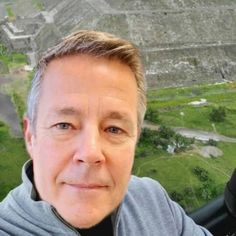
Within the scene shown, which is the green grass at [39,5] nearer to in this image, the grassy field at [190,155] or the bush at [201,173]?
the grassy field at [190,155]

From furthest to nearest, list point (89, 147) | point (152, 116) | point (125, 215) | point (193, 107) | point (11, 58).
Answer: point (11, 58)
point (193, 107)
point (152, 116)
point (125, 215)
point (89, 147)

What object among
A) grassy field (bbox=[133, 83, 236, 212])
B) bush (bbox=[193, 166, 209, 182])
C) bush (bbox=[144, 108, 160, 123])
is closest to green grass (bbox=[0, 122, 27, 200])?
grassy field (bbox=[133, 83, 236, 212])

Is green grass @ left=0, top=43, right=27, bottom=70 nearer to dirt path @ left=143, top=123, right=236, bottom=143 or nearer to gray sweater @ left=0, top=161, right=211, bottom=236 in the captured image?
dirt path @ left=143, top=123, right=236, bottom=143

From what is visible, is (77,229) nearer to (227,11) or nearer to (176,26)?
(176,26)

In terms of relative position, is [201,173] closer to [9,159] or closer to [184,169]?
[184,169]

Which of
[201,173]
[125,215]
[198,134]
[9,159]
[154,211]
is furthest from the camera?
[198,134]

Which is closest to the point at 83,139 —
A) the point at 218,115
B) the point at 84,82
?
the point at 84,82

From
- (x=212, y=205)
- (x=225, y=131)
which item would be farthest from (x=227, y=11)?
(x=212, y=205)
